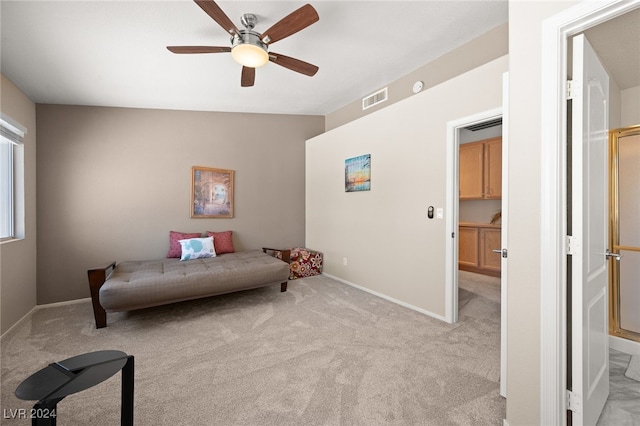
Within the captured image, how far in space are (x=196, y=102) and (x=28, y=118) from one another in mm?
1910

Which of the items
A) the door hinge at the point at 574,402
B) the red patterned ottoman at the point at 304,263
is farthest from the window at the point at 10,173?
the door hinge at the point at 574,402

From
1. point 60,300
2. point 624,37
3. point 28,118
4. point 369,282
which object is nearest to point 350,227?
point 369,282

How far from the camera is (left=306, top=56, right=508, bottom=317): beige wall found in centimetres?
295

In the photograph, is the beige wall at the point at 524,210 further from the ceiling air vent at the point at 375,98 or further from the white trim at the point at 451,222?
the ceiling air vent at the point at 375,98

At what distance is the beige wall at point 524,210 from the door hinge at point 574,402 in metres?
0.16

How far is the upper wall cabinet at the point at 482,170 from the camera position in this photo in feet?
16.3

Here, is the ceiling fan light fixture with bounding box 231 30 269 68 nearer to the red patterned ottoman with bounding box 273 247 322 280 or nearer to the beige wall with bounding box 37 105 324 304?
the beige wall with bounding box 37 105 324 304

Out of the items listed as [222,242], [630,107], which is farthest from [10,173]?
[630,107]

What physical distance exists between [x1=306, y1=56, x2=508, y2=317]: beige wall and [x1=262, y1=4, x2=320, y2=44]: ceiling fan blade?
5.43ft

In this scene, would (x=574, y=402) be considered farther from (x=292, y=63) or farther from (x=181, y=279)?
(x=181, y=279)

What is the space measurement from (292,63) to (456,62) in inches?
73.4

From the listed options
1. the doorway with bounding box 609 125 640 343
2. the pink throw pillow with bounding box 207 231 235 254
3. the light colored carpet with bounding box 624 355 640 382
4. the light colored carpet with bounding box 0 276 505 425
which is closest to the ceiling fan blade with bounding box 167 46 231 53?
the light colored carpet with bounding box 0 276 505 425

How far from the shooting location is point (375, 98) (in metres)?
4.17

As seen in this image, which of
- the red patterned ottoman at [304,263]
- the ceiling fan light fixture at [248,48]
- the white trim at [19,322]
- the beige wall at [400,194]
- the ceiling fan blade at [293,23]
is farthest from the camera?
the red patterned ottoman at [304,263]
